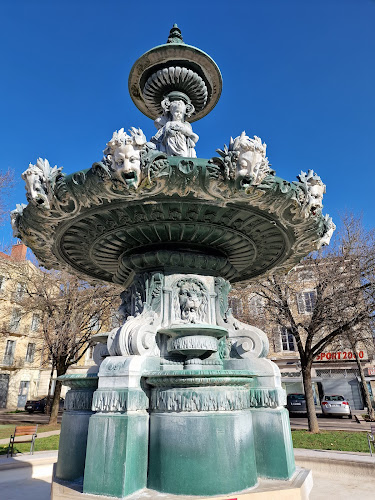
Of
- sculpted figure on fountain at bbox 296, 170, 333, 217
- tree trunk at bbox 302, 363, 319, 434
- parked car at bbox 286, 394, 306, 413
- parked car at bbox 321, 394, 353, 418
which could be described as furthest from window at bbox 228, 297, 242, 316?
sculpted figure on fountain at bbox 296, 170, 333, 217

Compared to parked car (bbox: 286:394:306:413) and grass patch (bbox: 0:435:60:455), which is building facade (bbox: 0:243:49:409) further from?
grass patch (bbox: 0:435:60:455)

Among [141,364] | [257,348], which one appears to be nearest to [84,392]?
[141,364]

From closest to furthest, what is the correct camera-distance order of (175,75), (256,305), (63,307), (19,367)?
(175,75) < (63,307) < (256,305) < (19,367)

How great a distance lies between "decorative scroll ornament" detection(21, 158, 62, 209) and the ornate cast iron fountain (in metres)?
0.02

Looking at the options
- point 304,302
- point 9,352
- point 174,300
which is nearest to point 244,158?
point 174,300

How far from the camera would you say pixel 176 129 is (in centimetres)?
628

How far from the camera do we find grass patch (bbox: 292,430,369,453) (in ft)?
34.0

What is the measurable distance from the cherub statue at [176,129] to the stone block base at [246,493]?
464 centimetres

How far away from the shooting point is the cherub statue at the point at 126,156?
3877 mm

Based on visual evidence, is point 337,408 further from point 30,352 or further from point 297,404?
point 30,352

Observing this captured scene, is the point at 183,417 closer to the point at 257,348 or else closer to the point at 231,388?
the point at 231,388

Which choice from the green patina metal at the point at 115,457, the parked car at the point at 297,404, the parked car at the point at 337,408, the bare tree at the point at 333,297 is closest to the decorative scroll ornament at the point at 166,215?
the green patina metal at the point at 115,457

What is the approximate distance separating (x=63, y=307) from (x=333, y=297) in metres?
12.8

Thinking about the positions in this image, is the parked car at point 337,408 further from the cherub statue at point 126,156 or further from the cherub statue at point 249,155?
the cherub statue at point 126,156
